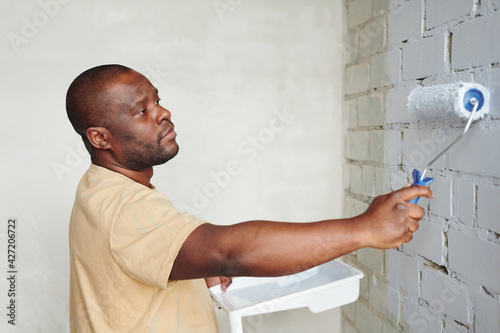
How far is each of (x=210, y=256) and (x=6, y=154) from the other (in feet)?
4.03

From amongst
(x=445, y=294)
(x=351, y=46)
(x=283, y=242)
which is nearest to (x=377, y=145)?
(x=351, y=46)

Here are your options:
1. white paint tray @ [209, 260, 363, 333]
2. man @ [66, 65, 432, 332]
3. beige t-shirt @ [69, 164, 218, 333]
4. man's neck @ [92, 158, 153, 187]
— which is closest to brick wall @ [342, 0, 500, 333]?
white paint tray @ [209, 260, 363, 333]

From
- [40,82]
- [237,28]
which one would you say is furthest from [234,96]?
[40,82]

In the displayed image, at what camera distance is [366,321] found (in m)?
1.79

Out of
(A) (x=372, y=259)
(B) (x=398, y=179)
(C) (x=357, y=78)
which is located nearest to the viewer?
(B) (x=398, y=179)

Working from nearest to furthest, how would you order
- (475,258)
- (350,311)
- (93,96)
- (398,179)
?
(93,96) < (475,258) < (398,179) < (350,311)

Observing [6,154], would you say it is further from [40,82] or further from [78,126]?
[78,126]

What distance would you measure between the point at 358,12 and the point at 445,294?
43.7 inches

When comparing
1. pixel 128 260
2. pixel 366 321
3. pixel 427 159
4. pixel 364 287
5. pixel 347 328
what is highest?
pixel 427 159

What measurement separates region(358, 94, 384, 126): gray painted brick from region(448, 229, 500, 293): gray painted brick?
21.4 inches

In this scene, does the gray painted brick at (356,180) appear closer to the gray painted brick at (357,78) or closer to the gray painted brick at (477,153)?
the gray painted brick at (357,78)

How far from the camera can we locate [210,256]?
0.81 m

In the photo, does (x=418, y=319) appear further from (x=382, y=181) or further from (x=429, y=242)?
(x=382, y=181)

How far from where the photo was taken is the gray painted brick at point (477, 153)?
3.48 feet
